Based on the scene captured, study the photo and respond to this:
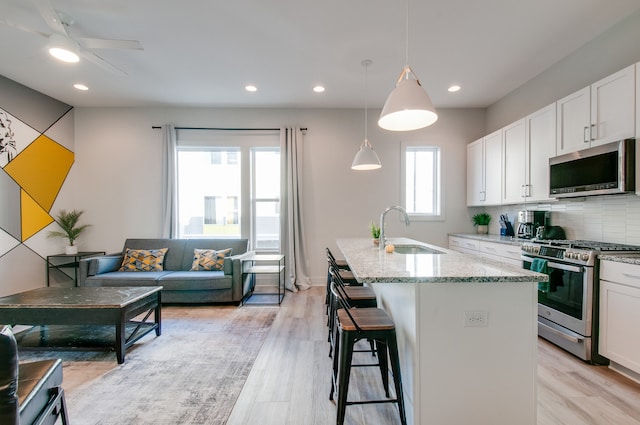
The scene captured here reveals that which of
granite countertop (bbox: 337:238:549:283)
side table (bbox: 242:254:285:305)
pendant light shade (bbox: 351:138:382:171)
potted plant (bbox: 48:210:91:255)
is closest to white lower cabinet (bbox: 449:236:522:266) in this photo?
granite countertop (bbox: 337:238:549:283)

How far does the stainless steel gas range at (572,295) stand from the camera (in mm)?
2275

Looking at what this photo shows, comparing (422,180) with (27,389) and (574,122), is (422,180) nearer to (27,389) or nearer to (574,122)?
(574,122)

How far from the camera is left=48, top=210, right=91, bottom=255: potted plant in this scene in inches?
172

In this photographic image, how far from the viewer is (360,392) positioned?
1.95 m

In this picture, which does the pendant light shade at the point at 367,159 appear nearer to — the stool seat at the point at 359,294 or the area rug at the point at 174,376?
the stool seat at the point at 359,294

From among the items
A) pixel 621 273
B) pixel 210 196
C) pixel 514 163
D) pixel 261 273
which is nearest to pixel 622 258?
pixel 621 273

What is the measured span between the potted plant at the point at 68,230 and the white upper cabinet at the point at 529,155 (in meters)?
6.52

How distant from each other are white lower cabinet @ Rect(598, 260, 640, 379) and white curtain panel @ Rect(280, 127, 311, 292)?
3.48 m

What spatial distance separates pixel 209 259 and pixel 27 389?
2.81 m

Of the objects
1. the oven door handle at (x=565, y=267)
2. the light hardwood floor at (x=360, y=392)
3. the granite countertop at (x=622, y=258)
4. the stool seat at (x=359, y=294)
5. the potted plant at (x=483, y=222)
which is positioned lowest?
the light hardwood floor at (x=360, y=392)

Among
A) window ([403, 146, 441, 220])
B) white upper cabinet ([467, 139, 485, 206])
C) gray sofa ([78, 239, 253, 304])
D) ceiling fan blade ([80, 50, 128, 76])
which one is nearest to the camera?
ceiling fan blade ([80, 50, 128, 76])

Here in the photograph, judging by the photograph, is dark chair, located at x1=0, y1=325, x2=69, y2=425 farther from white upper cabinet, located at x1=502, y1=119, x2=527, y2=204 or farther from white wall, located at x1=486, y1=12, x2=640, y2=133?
white wall, located at x1=486, y1=12, x2=640, y2=133

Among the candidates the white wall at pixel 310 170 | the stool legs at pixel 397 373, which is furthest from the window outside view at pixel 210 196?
the stool legs at pixel 397 373

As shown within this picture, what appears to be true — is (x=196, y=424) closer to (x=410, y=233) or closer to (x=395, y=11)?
(x=395, y=11)
